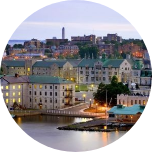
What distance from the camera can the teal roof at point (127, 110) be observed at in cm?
1041

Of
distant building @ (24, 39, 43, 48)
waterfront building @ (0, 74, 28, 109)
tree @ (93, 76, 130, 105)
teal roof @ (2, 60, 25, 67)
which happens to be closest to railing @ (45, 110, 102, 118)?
tree @ (93, 76, 130, 105)

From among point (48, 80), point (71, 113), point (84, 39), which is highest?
point (84, 39)

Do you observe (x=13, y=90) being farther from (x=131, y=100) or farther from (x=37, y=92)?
(x=131, y=100)

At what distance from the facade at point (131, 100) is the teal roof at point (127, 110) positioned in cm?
42

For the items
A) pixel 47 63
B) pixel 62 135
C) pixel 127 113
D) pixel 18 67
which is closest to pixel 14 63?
pixel 18 67

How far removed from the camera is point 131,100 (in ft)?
37.6

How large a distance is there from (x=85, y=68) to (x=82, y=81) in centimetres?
46

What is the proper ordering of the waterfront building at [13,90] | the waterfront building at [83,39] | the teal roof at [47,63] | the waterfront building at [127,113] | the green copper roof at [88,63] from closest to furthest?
the waterfront building at [127,113]
the waterfront building at [13,90]
the green copper roof at [88,63]
the teal roof at [47,63]
the waterfront building at [83,39]

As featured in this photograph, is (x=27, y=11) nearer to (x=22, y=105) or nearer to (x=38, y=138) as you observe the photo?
(x=38, y=138)

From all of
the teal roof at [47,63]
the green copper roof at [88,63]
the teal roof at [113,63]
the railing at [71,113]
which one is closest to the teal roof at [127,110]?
the railing at [71,113]

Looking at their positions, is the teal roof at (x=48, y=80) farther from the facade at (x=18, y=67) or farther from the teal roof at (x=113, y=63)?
the facade at (x=18, y=67)

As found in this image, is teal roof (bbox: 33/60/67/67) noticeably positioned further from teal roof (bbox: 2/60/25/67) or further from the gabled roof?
the gabled roof

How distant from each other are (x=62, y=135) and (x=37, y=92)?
14.0ft

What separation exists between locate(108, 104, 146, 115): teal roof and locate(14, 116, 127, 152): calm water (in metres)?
0.68
